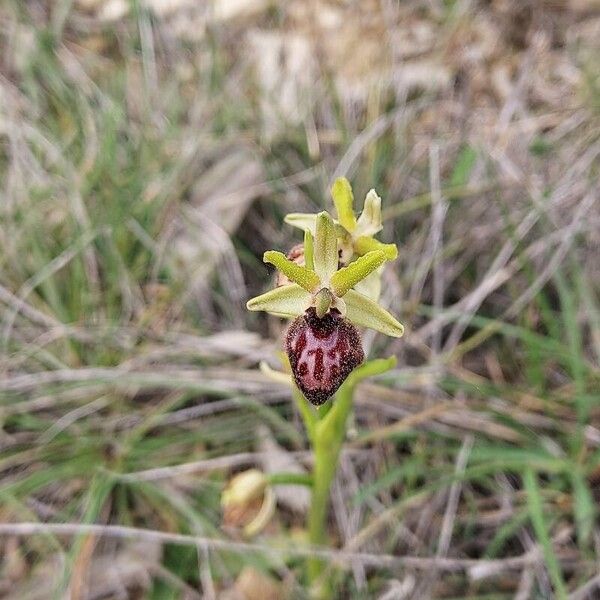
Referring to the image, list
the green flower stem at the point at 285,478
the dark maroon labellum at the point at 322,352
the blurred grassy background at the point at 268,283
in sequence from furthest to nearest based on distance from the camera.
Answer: the blurred grassy background at the point at 268,283, the green flower stem at the point at 285,478, the dark maroon labellum at the point at 322,352

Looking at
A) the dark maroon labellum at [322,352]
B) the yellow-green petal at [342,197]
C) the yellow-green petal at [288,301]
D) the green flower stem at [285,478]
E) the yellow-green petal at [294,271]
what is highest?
the yellow-green petal at [342,197]

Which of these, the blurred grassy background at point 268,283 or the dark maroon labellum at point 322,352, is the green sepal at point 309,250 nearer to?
the dark maroon labellum at point 322,352

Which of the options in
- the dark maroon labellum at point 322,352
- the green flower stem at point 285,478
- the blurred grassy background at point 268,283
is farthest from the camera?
the blurred grassy background at point 268,283

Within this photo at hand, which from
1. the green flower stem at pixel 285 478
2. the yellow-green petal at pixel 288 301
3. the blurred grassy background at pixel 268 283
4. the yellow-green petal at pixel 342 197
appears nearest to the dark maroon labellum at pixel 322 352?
the yellow-green petal at pixel 288 301

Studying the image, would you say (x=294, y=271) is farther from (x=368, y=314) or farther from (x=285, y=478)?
(x=285, y=478)

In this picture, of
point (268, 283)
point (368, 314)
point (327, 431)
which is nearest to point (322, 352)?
point (368, 314)

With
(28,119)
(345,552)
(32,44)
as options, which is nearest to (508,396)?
(345,552)

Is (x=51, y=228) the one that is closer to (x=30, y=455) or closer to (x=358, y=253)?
(x=30, y=455)
